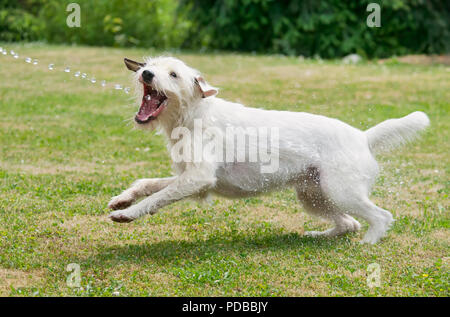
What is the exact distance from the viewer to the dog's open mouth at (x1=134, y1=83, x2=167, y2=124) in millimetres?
4953

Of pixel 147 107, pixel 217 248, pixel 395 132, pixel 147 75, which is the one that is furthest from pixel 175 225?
pixel 395 132

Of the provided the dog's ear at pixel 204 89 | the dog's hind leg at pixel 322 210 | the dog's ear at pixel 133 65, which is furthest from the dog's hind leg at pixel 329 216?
the dog's ear at pixel 133 65

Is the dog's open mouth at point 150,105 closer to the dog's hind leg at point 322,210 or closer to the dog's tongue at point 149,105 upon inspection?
the dog's tongue at point 149,105

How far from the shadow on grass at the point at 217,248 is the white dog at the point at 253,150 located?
1.08ft

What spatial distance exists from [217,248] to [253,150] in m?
0.86

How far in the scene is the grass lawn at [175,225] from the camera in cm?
443

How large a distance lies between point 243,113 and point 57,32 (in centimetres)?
1578

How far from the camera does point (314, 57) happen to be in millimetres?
18031

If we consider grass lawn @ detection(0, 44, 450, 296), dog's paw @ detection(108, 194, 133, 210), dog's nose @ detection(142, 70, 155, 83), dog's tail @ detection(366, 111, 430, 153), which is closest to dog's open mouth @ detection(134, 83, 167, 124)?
dog's nose @ detection(142, 70, 155, 83)

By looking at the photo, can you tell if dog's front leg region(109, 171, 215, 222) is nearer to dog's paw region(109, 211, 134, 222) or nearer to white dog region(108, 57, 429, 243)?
white dog region(108, 57, 429, 243)

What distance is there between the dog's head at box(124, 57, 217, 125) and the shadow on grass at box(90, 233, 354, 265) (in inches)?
40.9

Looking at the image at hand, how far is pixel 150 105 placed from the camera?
5020mm

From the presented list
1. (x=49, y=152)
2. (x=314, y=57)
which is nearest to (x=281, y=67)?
(x=314, y=57)

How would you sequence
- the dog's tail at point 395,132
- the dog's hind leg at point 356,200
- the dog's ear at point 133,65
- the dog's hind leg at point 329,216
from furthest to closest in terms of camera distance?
the dog's hind leg at point 329,216 < the dog's tail at point 395,132 < the dog's hind leg at point 356,200 < the dog's ear at point 133,65
